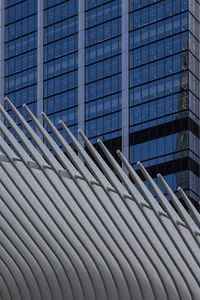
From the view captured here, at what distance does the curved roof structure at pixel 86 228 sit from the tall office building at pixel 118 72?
5559 centimetres

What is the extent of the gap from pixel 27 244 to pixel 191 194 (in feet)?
183

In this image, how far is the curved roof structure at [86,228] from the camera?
26.7 meters

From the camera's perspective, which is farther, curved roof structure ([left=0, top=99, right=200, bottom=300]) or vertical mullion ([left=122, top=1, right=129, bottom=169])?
vertical mullion ([left=122, top=1, right=129, bottom=169])

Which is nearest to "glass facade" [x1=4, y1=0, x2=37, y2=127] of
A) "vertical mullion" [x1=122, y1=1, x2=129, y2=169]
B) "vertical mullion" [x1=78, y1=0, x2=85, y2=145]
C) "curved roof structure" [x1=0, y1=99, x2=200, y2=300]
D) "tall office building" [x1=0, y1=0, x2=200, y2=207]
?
"tall office building" [x1=0, y1=0, x2=200, y2=207]

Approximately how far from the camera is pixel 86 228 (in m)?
28.1

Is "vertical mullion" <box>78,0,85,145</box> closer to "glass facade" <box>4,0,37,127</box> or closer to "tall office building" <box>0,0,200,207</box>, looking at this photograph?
"tall office building" <box>0,0,200,207</box>

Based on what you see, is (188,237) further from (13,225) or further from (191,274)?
(13,225)

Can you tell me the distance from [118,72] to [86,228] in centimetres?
6503

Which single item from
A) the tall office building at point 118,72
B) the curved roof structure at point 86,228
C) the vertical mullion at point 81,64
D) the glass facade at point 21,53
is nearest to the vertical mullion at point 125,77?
the tall office building at point 118,72

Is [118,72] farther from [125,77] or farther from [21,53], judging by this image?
[21,53]

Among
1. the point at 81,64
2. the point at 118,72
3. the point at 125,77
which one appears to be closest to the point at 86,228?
the point at 125,77

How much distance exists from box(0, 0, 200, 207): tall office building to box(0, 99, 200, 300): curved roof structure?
5559 cm

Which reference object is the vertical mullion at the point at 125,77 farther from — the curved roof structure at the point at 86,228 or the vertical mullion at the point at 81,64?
the curved roof structure at the point at 86,228

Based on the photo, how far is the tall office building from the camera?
→ 8719cm
